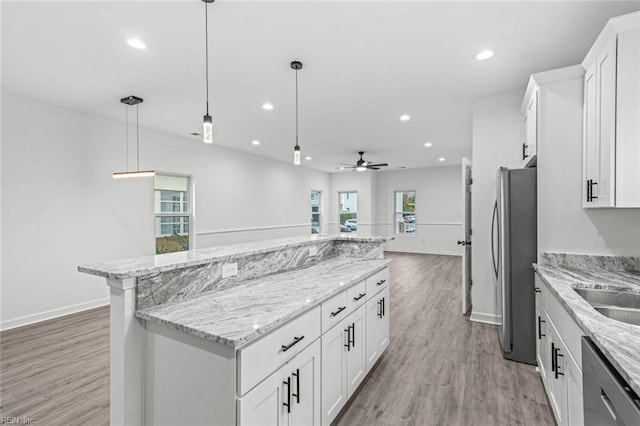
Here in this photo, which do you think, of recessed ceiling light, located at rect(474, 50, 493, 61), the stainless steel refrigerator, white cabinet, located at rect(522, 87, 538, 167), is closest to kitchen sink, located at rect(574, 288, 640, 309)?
the stainless steel refrigerator

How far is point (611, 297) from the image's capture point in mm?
1933

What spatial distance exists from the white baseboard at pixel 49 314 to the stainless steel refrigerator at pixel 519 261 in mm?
5341

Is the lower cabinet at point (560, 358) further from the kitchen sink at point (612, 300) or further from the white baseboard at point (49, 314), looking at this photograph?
the white baseboard at point (49, 314)

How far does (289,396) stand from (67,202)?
14.5 ft

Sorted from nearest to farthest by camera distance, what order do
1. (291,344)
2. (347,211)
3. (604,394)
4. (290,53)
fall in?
(604,394) → (291,344) → (290,53) → (347,211)

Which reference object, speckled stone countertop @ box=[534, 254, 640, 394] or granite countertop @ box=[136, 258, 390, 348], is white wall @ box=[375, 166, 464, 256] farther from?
granite countertop @ box=[136, 258, 390, 348]

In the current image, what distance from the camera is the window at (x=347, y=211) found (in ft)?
35.7

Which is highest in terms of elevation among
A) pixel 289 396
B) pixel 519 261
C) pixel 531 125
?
pixel 531 125

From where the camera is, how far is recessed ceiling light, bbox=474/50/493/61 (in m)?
2.74

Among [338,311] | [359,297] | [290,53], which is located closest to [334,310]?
[338,311]

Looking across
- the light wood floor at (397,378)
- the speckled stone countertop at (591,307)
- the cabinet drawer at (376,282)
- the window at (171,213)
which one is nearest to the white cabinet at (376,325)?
the cabinet drawer at (376,282)

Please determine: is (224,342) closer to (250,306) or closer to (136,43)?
(250,306)

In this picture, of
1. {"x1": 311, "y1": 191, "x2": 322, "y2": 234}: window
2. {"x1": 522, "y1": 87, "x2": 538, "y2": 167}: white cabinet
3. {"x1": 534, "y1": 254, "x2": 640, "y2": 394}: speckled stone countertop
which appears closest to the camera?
{"x1": 534, "y1": 254, "x2": 640, "y2": 394}: speckled stone countertop

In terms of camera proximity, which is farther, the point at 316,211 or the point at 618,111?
the point at 316,211
